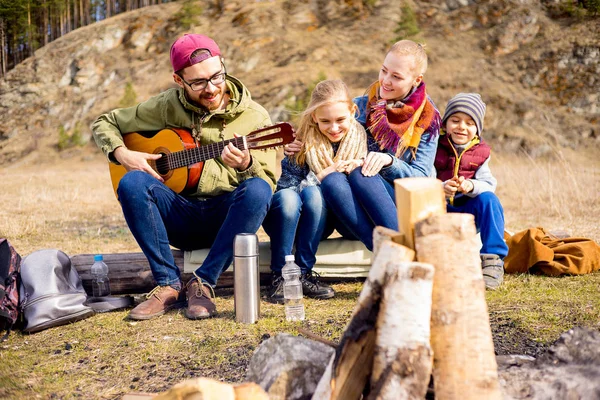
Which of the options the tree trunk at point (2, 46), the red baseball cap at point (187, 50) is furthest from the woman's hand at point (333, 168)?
the tree trunk at point (2, 46)

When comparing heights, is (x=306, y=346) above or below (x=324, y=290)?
above

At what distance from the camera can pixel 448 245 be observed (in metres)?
1.90

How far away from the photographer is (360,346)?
1885 millimetres

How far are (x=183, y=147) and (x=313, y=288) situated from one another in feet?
4.65

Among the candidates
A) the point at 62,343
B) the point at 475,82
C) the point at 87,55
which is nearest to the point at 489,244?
the point at 62,343

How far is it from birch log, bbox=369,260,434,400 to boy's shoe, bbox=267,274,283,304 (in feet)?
7.33

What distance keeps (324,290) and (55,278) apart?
1861 mm

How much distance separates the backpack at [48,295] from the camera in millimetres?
3541

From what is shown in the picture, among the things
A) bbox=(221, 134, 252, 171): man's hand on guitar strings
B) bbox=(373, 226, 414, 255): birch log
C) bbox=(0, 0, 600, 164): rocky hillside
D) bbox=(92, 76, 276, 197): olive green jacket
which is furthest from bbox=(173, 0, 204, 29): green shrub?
bbox=(373, 226, 414, 255): birch log

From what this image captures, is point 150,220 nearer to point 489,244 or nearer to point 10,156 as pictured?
point 489,244

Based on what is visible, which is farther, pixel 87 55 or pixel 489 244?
pixel 87 55

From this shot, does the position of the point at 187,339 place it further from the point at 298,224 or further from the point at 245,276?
the point at 298,224

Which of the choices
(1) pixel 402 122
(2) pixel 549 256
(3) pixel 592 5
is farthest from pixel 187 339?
(3) pixel 592 5

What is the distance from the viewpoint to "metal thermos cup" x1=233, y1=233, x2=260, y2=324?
11.5ft
